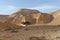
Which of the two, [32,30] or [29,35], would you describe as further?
[32,30]

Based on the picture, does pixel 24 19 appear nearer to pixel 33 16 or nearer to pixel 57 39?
pixel 33 16

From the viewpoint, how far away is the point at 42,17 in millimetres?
87375

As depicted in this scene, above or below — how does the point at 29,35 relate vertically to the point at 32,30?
above

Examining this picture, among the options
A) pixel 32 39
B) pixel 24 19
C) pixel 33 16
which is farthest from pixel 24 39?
pixel 33 16

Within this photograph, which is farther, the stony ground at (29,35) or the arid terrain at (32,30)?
the arid terrain at (32,30)

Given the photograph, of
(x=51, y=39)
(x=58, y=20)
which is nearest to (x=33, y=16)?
(x=58, y=20)

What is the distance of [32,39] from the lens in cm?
1672

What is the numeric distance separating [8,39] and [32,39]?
2.08m

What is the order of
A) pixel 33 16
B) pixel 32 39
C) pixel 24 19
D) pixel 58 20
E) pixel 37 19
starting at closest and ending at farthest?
pixel 32 39 < pixel 58 20 < pixel 24 19 < pixel 37 19 < pixel 33 16

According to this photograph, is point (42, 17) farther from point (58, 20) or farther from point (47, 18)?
point (58, 20)

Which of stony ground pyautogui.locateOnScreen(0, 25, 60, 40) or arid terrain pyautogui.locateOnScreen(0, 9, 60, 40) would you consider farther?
arid terrain pyautogui.locateOnScreen(0, 9, 60, 40)

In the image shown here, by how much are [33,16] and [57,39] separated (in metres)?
79.1

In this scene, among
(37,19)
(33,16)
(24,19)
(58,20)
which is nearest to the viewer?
(58,20)

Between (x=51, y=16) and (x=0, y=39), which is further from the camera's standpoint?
(x=51, y=16)
